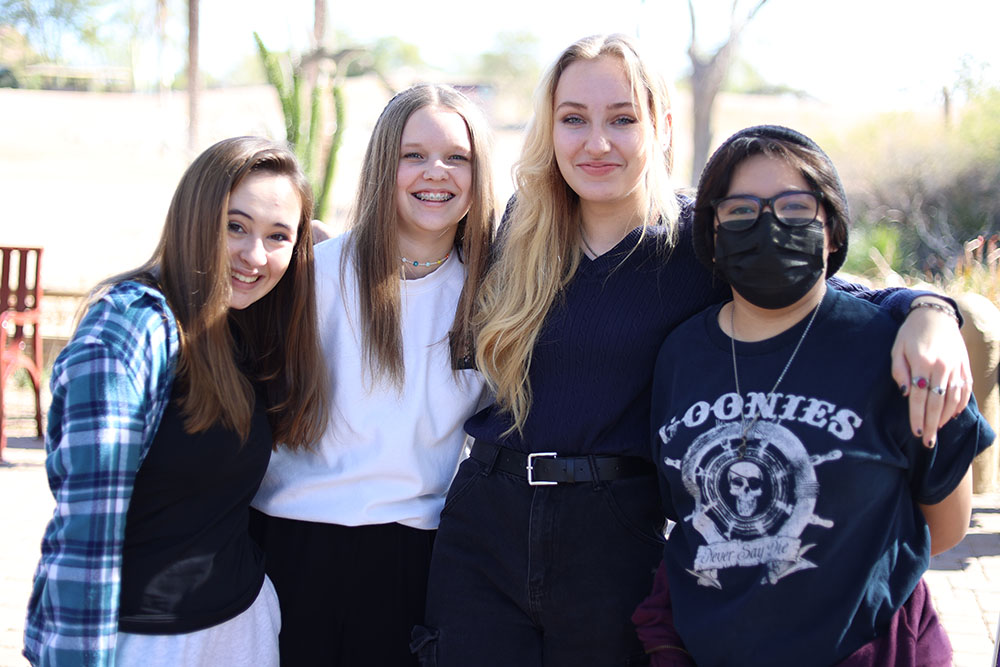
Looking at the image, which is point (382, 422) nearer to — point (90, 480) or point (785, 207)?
point (90, 480)

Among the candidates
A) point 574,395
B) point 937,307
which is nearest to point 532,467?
point 574,395

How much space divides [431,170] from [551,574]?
49.3 inches

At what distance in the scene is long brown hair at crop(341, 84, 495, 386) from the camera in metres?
2.90

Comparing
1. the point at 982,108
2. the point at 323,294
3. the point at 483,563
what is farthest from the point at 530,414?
A: the point at 982,108

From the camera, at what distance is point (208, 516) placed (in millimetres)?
2465

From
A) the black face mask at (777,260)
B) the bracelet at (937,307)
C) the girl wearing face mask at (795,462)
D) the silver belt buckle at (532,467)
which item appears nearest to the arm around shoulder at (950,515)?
the girl wearing face mask at (795,462)

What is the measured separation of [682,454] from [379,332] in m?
1.05

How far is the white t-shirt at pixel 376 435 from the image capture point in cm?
286

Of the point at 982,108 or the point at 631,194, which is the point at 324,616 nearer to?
the point at 631,194

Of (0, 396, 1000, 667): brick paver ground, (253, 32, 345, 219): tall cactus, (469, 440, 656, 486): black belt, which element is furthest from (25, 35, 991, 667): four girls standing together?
(253, 32, 345, 219): tall cactus

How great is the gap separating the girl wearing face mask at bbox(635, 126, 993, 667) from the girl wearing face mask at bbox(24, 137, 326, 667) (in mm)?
1094

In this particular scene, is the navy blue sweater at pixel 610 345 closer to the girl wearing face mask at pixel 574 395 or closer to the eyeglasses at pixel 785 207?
the girl wearing face mask at pixel 574 395

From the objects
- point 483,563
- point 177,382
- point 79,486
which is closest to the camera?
point 79,486

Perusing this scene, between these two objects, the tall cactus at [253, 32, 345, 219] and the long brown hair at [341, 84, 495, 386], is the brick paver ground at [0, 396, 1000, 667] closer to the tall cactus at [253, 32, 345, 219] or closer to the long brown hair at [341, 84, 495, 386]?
the long brown hair at [341, 84, 495, 386]
